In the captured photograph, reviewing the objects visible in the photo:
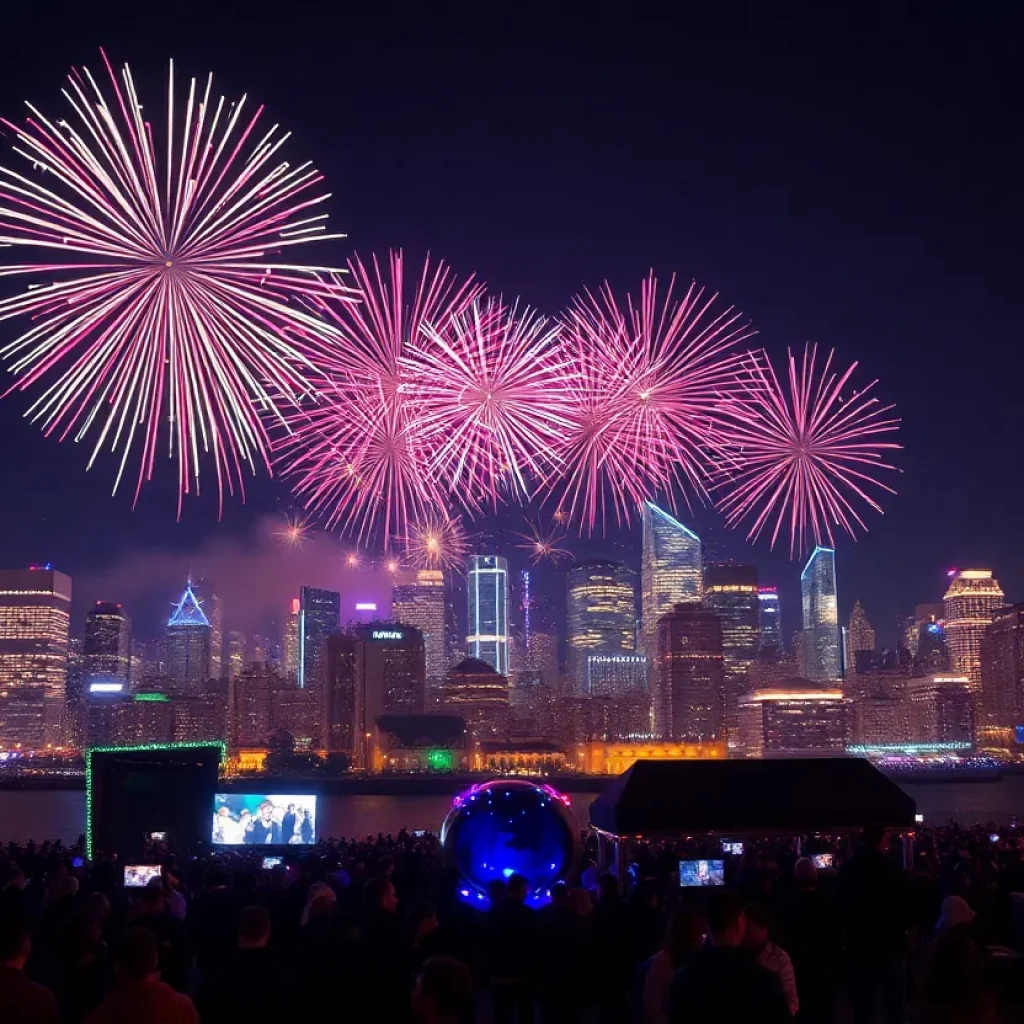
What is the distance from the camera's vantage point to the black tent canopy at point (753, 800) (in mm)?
14273

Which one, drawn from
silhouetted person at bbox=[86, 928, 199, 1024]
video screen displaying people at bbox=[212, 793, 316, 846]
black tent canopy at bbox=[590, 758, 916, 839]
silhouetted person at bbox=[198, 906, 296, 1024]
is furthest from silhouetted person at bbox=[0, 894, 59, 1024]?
video screen displaying people at bbox=[212, 793, 316, 846]

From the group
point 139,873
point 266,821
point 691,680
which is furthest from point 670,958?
point 691,680

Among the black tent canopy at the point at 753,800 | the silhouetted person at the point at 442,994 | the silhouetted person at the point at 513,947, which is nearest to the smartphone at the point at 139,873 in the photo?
the black tent canopy at the point at 753,800

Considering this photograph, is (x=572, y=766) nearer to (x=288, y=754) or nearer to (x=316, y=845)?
(x=288, y=754)

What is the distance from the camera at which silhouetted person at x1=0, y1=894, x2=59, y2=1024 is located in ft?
16.6

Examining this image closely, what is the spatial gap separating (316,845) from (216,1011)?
17.6m

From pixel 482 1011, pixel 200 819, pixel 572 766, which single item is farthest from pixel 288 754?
pixel 482 1011

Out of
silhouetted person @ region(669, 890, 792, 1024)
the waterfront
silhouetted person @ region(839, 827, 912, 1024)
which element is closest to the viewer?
silhouetted person @ region(669, 890, 792, 1024)

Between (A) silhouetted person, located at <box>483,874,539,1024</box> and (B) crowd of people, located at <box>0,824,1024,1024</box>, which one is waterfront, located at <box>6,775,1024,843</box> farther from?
(A) silhouetted person, located at <box>483,874,539,1024</box>

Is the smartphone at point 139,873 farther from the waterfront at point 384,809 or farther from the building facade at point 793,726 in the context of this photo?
the building facade at point 793,726

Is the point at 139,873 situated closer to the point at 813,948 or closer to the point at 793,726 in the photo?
the point at 813,948

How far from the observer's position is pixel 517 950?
8016 mm

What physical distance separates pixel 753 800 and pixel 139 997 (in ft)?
35.1

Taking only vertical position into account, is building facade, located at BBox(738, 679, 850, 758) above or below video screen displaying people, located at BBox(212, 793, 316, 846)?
below
